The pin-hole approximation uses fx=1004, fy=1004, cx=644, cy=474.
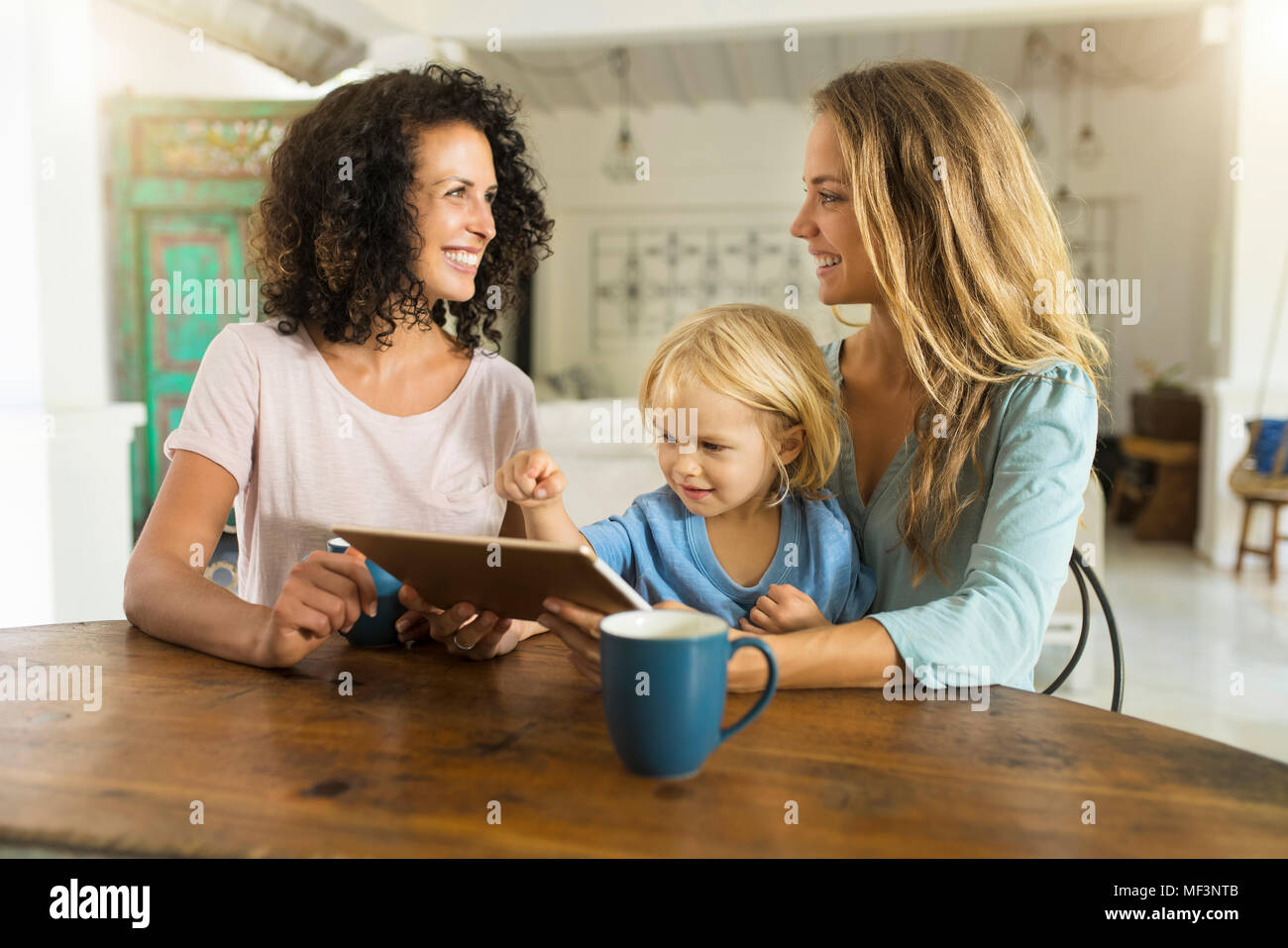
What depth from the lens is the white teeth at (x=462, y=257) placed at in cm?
148

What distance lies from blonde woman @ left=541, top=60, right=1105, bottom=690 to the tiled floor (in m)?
1.45

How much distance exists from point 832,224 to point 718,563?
47cm

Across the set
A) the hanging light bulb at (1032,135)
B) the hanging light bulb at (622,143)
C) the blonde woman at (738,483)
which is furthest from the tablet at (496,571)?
the hanging light bulb at (622,143)

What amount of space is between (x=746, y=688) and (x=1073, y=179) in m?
8.63

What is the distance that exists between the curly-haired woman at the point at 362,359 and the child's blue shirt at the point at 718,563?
27 centimetres

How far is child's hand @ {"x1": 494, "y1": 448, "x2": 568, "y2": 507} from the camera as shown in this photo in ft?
3.61

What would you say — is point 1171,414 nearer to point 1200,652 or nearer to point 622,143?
point 1200,652

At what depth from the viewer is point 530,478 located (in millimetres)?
1098

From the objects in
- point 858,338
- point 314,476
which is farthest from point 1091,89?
point 314,476

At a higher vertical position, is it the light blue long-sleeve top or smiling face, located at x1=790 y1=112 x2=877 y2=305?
smiling face, located at x1=790 y1=112 x2=877 y2=305

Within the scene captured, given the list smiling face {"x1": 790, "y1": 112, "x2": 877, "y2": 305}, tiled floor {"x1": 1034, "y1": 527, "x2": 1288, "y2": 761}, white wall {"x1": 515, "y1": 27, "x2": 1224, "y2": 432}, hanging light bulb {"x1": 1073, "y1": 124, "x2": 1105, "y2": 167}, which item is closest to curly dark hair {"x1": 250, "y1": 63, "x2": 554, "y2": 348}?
smiling face {"x1": 790, "y1": 112, "x2": 877, "y2": 305}

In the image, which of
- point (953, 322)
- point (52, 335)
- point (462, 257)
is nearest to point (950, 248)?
point (953, 322)

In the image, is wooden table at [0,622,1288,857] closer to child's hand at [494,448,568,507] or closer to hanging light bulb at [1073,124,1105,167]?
child's hand at [494,448,568,507]

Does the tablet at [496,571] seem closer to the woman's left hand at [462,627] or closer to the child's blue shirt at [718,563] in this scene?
the woman's left hand at [462,627]
